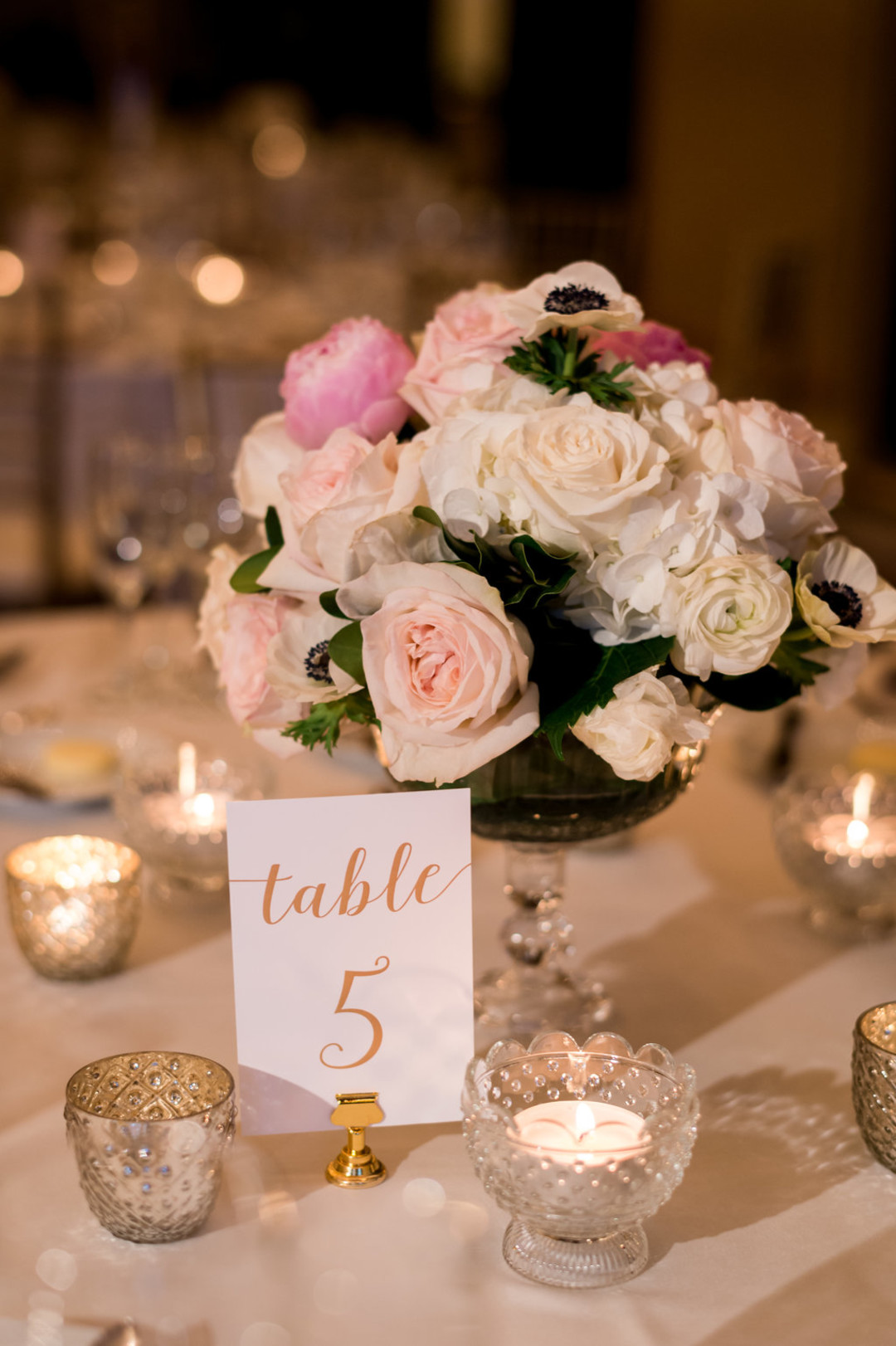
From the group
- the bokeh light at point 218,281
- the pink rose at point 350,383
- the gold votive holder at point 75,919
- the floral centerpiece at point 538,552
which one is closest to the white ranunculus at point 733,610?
the floral centerpiece at point 538,552

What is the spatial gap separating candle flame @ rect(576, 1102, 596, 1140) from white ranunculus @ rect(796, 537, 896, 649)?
0.28 metres

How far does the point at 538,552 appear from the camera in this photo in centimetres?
71

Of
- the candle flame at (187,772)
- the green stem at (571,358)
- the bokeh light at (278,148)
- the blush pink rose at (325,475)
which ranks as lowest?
the bokeh light at (278,148)

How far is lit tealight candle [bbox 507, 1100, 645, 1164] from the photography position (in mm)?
619

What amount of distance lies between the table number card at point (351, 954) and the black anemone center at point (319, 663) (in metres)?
0.08

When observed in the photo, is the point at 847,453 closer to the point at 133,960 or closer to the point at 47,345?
the point at 47,345

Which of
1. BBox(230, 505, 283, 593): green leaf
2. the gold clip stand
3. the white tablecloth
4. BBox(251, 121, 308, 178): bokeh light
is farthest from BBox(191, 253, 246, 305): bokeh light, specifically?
BBox(251, 121, 308, 178): bokeh light

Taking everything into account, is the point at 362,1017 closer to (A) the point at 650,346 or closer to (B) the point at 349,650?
(B) the point at 349,650

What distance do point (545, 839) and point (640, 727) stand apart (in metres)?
0.18

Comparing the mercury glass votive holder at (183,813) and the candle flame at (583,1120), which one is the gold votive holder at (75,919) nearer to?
the mercury glass votive holder at (183,813)

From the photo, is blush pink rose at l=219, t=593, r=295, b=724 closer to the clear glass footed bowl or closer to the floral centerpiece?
the floral centerpiece

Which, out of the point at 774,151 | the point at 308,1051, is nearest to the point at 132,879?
the point at 308,1051

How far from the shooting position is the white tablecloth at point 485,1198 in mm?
610

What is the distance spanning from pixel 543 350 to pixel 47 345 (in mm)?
2000
